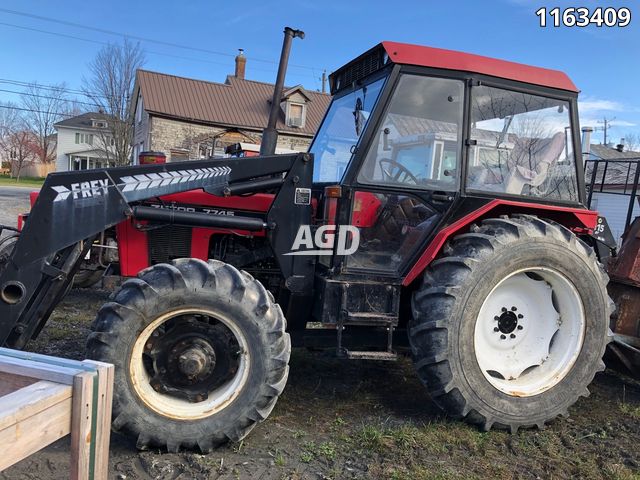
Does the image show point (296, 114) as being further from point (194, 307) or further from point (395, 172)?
point (194, 307)

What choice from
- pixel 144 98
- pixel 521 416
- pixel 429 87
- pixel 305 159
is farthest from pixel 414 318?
pixel 144 98

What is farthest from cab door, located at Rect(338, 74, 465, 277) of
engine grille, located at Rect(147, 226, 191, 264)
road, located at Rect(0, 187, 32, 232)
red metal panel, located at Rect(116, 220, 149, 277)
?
road, located at Rect(0, 187, 32, 232)

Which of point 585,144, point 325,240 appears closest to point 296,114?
point 585,144

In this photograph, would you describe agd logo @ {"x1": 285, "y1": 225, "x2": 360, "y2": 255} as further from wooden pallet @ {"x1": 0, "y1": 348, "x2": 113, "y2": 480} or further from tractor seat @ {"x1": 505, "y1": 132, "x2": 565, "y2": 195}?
wooden pallet @ {"x1": 0, "y1": 348, "x2": 113, "y2": 480}

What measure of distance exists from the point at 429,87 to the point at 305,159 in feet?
3.18

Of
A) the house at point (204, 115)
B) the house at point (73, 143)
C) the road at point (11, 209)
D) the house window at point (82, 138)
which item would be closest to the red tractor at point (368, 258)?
the road at point (11, 209)

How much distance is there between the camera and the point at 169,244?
13.0ft

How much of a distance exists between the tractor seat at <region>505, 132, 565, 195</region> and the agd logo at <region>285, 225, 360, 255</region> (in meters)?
1.16

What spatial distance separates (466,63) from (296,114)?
978 inches

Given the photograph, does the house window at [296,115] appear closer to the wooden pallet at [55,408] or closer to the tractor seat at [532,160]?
the tractor seat at [532,160]

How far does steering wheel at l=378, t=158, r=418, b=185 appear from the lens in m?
3.77

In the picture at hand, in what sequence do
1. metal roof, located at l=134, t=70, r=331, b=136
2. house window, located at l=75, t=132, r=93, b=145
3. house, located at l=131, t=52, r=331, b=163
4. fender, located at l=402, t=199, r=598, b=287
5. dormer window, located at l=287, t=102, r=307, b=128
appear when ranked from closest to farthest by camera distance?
1. fender, located at l=402, t=199, r=598, b=287
2. house, located at l=131, t=52, r=331, b=163
3. metal roof, located at l=134, t=70, r=331, b=136
4. dormer window, located at l=287, t=102, r=307, b=128
5. house window, located at l=75, t=132, r=93, b=145

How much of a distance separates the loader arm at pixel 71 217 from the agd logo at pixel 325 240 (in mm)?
481

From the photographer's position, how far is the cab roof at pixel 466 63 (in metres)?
3.65
